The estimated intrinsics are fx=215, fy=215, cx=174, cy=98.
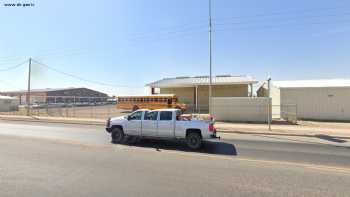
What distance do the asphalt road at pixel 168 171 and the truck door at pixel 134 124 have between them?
1574 millimetres

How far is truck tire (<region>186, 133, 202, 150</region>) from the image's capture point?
9.07 meters

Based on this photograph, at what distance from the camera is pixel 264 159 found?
725 cm

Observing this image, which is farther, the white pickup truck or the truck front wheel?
the truck front wheel

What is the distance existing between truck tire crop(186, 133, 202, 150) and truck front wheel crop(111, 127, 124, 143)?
3278 mm

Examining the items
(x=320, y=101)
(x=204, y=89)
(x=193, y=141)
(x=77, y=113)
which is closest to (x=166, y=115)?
(x=193, y=141)

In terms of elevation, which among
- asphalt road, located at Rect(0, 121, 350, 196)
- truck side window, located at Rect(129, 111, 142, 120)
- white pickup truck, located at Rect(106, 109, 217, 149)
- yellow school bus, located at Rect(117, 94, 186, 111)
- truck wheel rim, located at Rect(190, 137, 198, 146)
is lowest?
asphalt road, located at Rect(0, 121, 350, 196)

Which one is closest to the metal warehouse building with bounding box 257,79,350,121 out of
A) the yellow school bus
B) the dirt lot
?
the yellow school bus

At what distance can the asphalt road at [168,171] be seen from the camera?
14.8 feet

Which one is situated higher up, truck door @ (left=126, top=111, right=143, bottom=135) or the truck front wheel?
truck door @ (left=126, top=111, right=143, bottom=135)

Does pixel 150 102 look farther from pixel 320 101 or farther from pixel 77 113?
pixel 320 101

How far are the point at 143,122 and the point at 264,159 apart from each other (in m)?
5.41

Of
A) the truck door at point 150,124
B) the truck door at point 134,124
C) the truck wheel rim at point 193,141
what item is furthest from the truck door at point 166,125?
the truck door at point 134,124

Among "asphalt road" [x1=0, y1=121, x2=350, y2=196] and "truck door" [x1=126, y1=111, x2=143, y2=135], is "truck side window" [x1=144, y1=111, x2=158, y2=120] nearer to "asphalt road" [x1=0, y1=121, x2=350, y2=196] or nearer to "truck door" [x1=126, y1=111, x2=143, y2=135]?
"truck door" [x1=126, y1=111, x2=143, y2=135]

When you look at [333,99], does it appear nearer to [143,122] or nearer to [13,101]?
[143,122]
